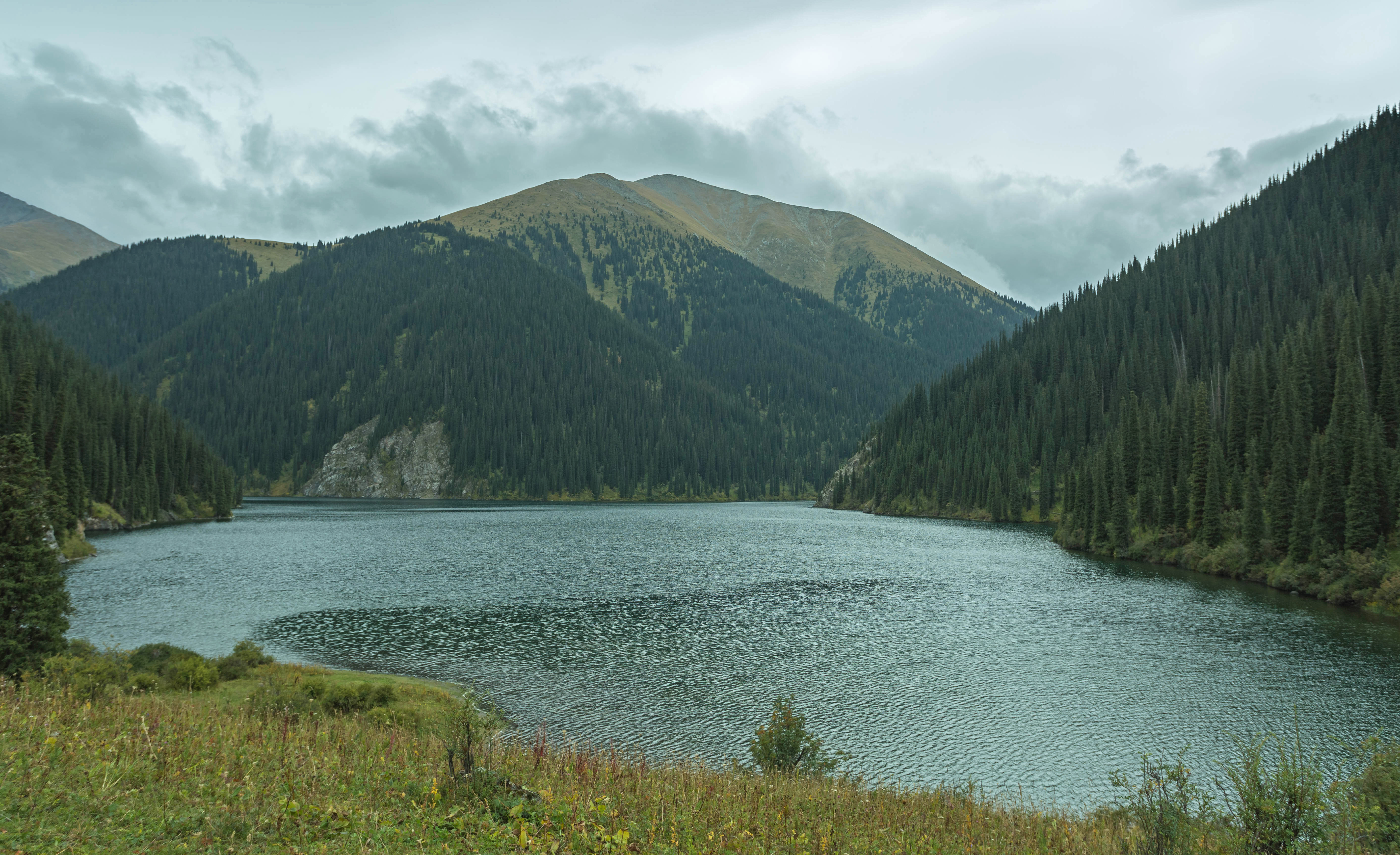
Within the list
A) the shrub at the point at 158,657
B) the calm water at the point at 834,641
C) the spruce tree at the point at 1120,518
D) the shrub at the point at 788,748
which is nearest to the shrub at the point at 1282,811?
the shrub at the point at 788,748

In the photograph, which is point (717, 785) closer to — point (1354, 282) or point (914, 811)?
point (914, 811)

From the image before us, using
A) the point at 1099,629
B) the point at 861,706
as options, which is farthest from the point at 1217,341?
the point at 861,706

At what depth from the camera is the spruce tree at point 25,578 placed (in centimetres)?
2781

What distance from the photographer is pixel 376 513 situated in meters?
188

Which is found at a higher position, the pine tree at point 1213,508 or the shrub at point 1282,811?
the pine tree at point 1213,508

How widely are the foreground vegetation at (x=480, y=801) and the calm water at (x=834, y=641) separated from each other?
10116 millimetres

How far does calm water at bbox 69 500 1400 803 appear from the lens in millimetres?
33219

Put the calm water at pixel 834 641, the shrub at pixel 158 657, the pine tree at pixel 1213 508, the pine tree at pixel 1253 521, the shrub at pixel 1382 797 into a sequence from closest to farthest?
the shrub at pixel 1382 797 → the shrub at pixel 158 657 → the calm water at pixel 834 641 → the pine tree at pixel 1253 521 → the pine tree at pixel 1213 508

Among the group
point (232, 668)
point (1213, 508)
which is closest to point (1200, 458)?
point (1213, 508)

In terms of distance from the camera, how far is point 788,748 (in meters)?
24.7

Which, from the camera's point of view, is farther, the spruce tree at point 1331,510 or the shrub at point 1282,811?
the spruce tree at point 1331,510

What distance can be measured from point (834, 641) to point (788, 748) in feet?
88.3

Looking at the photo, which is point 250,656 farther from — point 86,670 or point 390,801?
point 390,801

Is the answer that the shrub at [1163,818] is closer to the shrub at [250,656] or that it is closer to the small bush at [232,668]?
the small bush at [232,668]
